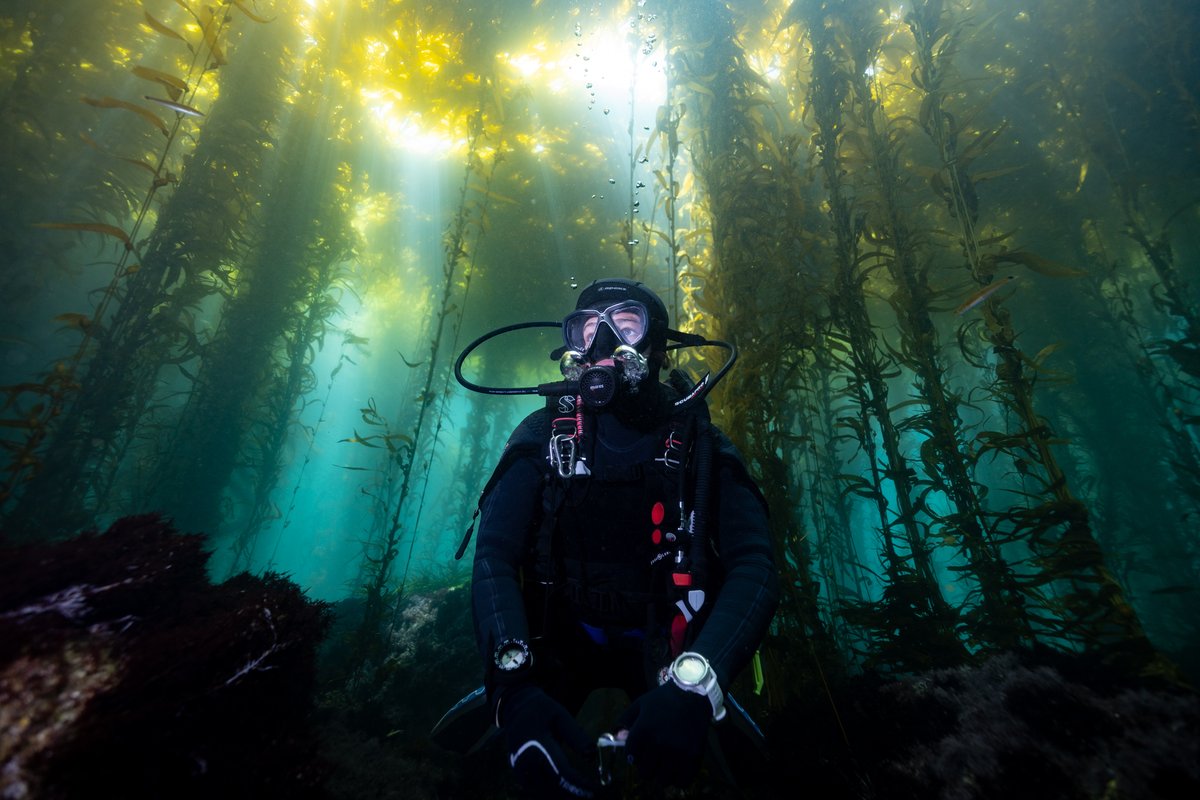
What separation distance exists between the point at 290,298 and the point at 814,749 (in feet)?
40.8

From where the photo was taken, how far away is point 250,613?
169 centimetres

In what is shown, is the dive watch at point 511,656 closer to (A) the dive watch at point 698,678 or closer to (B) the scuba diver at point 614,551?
(B) the scuba diver at point 614,551

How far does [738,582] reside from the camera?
6.77 ft

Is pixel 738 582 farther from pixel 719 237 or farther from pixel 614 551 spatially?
pixel 719 237

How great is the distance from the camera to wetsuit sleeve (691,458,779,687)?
181cm

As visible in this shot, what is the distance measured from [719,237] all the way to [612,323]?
3242 millimetres

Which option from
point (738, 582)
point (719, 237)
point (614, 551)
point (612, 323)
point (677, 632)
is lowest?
point (677, 632)

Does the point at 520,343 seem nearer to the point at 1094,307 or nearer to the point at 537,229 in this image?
the point at 537,229

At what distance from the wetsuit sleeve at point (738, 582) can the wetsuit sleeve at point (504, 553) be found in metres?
0.91

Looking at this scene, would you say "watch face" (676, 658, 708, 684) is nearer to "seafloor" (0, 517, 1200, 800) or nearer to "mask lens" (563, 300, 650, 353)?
"seafloor" (0, 517, 1200, 800)

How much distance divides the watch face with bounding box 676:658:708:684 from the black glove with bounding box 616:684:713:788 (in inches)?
1.8

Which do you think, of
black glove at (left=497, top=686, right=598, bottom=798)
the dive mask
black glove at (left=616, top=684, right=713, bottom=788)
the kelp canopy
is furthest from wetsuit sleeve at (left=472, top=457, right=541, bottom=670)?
the kelp canopy

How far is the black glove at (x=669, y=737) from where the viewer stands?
149 cm

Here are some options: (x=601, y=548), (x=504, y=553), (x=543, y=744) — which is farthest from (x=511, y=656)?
(x=601, y=548)
